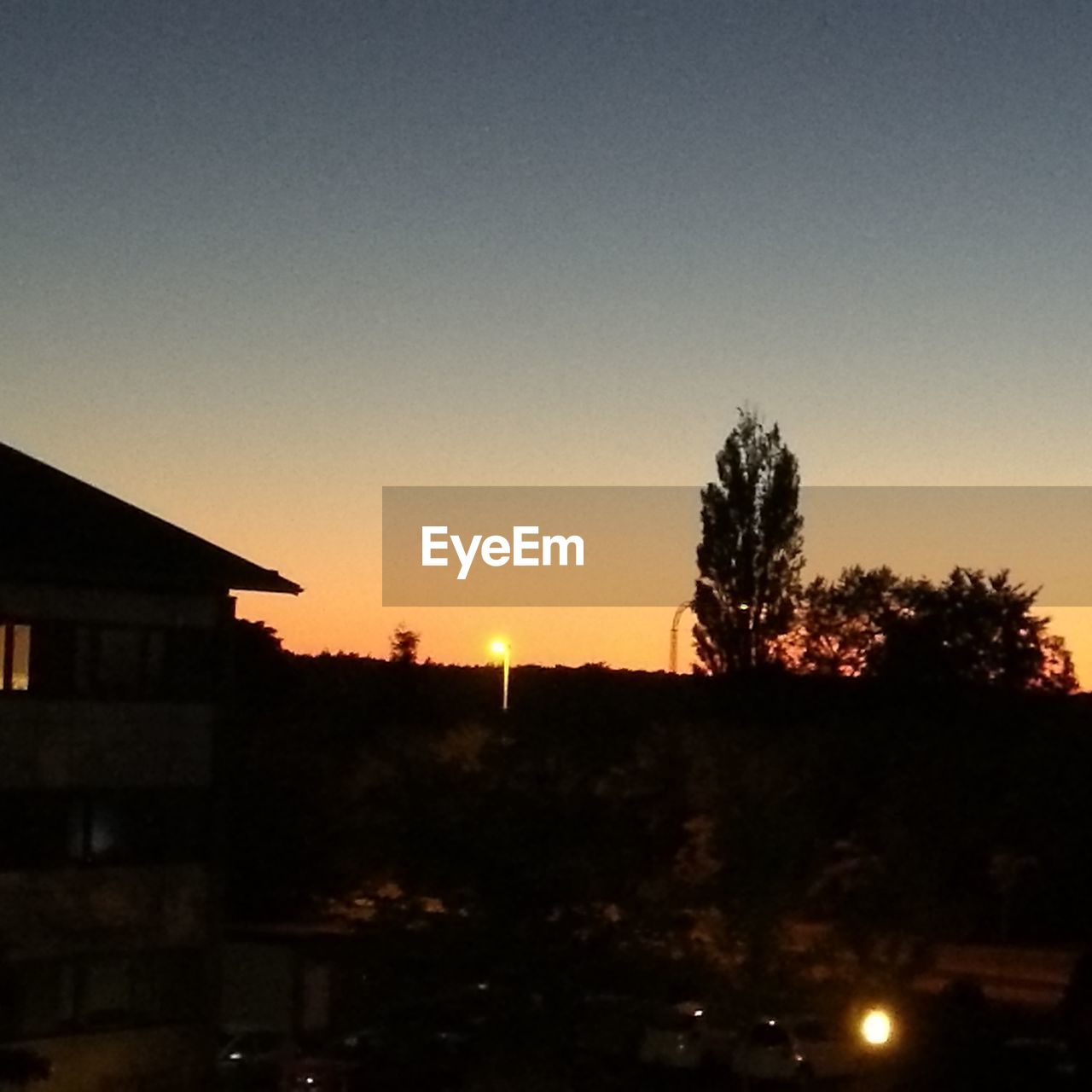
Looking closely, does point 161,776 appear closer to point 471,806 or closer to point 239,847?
point 471,806

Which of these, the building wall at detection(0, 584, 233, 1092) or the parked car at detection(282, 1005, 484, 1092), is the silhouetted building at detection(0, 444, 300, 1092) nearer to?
the building wall at detection(0, 584, 233, 1092)

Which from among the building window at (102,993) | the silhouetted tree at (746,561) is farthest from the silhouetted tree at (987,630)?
the building window at (102,993)

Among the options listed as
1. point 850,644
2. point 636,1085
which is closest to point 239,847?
point 636,1085

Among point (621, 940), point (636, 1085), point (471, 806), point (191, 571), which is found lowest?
point (636, 1085)

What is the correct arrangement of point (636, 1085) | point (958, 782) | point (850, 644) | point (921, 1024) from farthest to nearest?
point (850, 644) < point (958, 782) < point (636, 1085) < point (921, 1024)

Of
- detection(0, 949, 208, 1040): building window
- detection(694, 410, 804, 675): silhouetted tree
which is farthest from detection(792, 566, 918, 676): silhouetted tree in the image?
detection(0, 949, 208, 1040): building window

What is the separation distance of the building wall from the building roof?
35 centimetres

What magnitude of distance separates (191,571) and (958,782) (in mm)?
31224

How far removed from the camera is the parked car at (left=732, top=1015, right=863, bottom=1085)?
2905 cm

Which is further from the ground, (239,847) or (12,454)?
(12,454)

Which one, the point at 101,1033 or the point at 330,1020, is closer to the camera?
the point at 101,1033

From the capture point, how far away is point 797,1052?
2992 centimetres

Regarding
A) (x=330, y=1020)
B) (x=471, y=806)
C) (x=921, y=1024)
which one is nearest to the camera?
(x=921, y=1024)

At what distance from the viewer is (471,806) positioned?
2767cm
